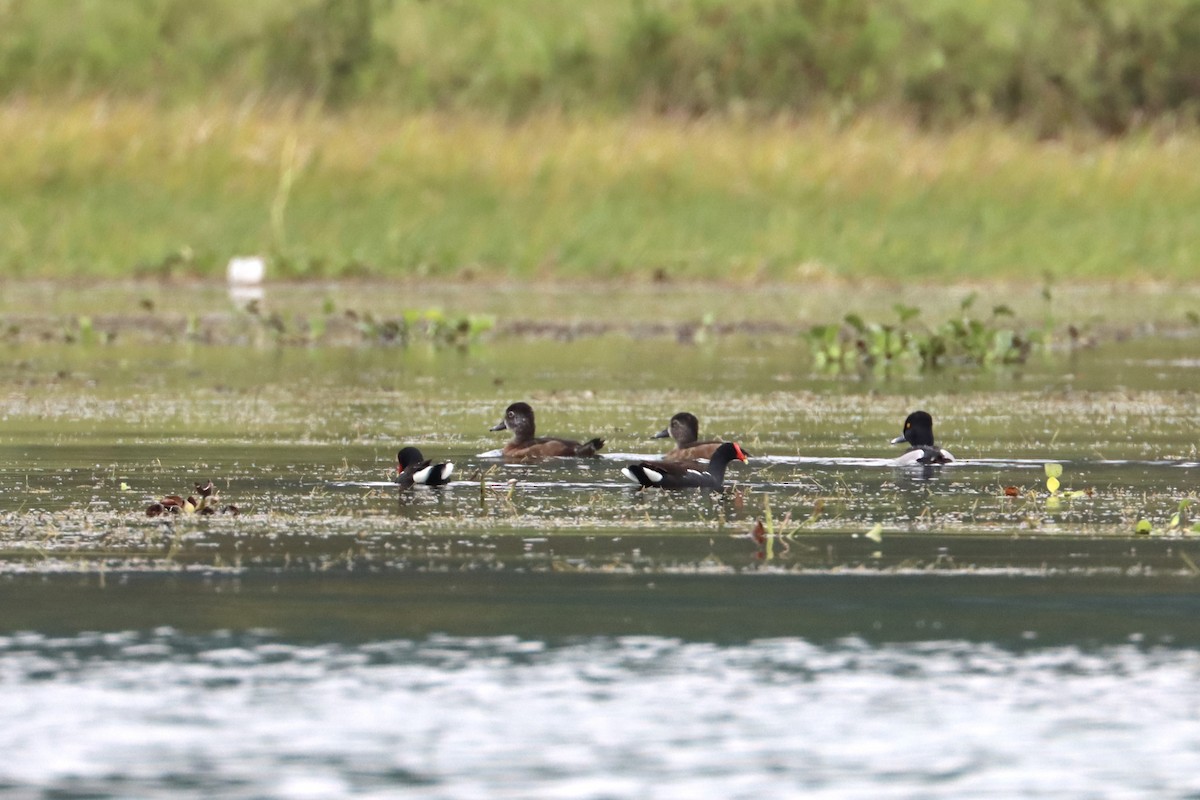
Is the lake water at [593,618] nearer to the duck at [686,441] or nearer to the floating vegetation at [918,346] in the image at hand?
the duck at [686,441]

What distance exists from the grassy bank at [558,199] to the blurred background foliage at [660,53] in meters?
5.90

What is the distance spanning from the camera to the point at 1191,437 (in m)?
13.3

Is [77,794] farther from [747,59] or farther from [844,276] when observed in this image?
[747,59]

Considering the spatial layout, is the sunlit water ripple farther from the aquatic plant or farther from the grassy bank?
the grassy bank

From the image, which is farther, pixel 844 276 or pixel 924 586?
pixel 844 276

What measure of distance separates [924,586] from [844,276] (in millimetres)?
22252

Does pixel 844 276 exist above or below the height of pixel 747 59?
below

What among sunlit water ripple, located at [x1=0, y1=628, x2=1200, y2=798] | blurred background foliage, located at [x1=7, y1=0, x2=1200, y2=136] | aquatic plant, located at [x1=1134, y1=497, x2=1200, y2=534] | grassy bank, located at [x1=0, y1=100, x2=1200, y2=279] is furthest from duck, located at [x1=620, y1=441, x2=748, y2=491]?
blurred background foliage, located at [x1=7, y1=0, x2=1200, y2=136]

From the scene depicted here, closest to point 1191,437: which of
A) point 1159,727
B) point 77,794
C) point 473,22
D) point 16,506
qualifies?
point 16,506

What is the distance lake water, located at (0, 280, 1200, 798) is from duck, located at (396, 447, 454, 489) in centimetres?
14

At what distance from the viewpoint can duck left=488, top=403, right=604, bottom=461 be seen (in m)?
12.0

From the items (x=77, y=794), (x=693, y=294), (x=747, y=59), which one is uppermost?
(x=747, y=59)

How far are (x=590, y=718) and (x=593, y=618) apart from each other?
1.25 meters

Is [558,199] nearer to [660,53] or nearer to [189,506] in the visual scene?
[660,53]
